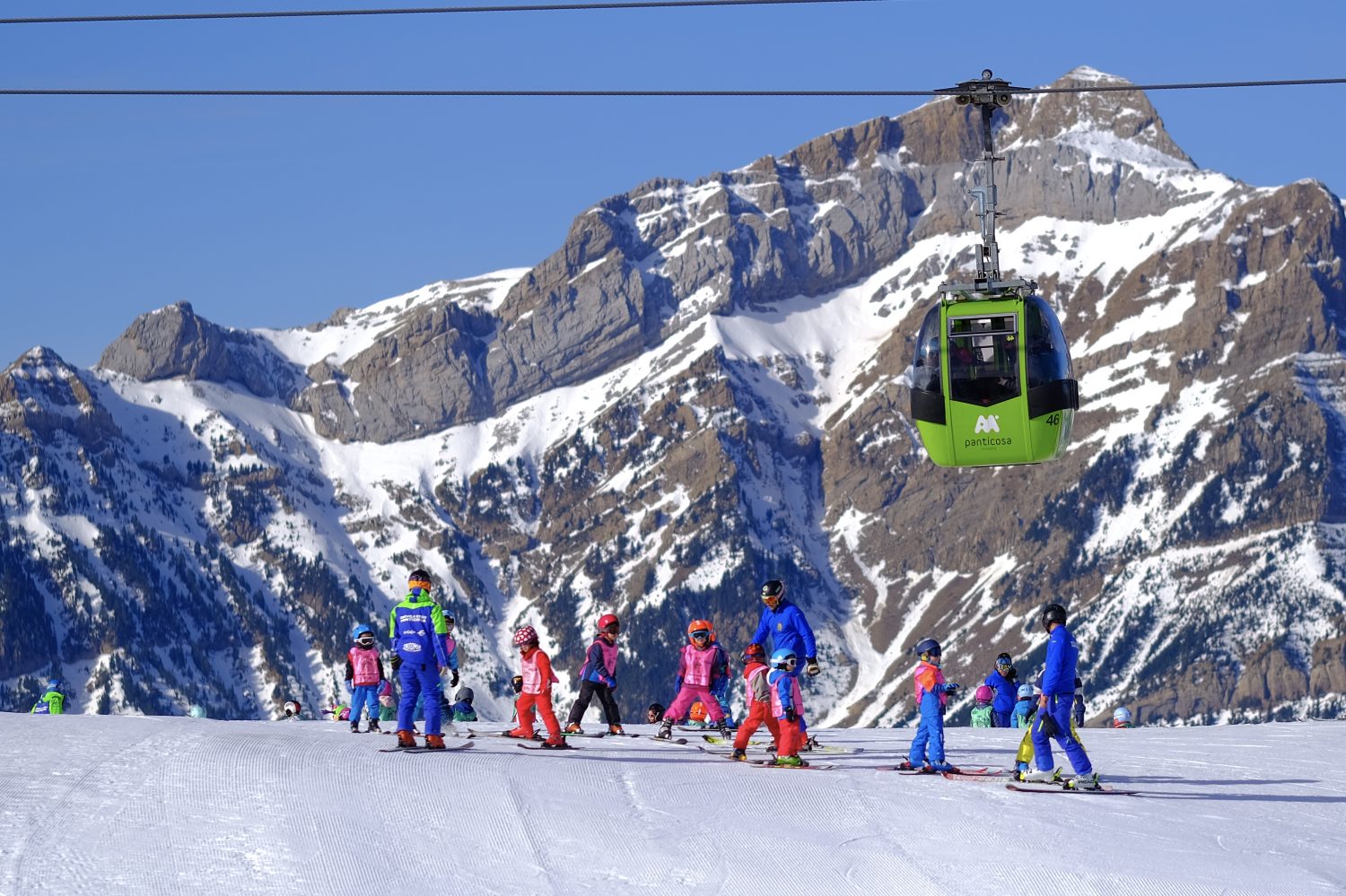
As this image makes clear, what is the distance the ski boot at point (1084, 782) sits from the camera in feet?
83.3

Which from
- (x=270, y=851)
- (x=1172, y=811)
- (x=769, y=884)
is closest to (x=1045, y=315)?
(x=1172, y=811)

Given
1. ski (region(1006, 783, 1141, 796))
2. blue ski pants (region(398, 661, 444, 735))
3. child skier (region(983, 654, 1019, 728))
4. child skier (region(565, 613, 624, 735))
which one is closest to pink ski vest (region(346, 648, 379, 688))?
child skier (region(565, 613, 624, 735))

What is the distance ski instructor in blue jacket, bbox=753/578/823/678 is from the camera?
27.7m

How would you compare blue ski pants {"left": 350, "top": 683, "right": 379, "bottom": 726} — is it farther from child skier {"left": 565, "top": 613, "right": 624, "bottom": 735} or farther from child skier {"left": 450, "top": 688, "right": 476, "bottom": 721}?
child skier {"left": 565, "top": 613, "right": 624, "bottom": 735}

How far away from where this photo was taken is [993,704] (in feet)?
127

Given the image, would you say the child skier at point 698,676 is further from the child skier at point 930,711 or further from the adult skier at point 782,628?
the child skier at point 930,711

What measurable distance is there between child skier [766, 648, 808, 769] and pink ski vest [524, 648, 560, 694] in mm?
3293

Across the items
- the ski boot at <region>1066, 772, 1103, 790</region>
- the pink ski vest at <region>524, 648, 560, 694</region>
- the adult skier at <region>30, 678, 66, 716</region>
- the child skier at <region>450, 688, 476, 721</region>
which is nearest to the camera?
the ski boot at <region>1066, 772, 1103, 790</region>

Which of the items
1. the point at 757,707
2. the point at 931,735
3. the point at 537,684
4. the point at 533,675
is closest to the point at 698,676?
the point at 537,684

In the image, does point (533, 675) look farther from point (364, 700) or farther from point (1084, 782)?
point (1084, 782)

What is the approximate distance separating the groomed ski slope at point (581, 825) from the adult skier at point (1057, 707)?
0.62 meters

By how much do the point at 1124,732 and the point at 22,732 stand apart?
1876 cm

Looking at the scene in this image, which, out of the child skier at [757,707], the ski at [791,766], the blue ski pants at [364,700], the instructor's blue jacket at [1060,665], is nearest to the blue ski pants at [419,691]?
the child skier at [757,707]

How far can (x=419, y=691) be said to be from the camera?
2678 centimetres
